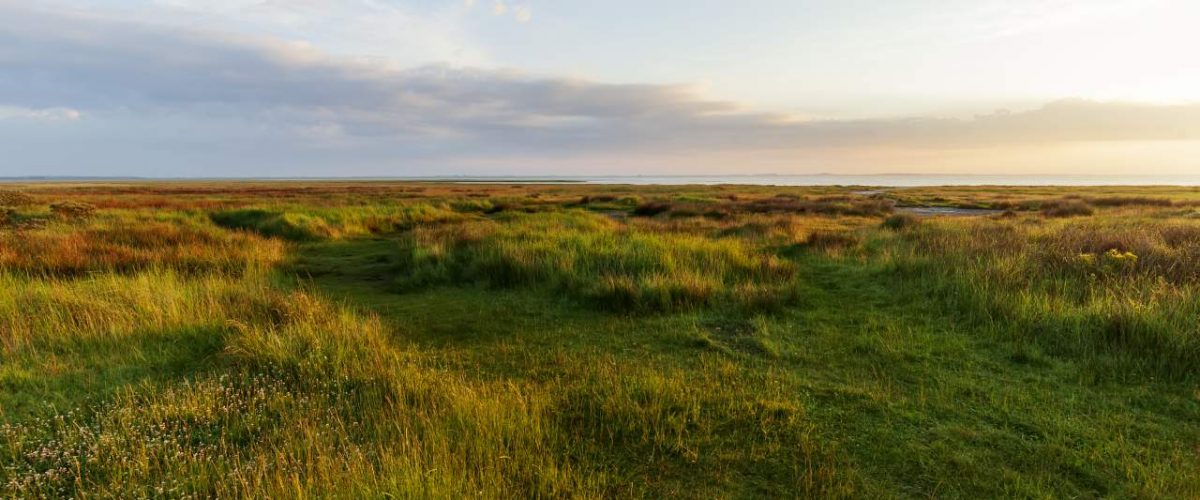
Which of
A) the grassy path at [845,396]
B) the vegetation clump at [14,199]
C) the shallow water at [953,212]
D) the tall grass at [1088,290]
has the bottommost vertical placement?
the grassy path at [845,396]

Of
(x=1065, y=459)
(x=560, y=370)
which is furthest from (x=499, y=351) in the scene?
(x=1065, y=459)

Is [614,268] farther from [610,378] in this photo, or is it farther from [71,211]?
[71,211]

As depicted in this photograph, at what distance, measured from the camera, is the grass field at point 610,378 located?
351cm

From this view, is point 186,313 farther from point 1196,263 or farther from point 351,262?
point 1196,263

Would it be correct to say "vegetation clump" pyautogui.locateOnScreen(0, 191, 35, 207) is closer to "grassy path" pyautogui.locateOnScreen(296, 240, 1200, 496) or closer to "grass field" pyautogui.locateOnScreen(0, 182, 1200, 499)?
"grass field" pyautogui.locateOnScreen(0, 182, 1200, 499)

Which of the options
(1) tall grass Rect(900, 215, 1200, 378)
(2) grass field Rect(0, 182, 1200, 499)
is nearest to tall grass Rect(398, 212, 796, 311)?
(2) grass field Rect(0, 182, 1200, 499)

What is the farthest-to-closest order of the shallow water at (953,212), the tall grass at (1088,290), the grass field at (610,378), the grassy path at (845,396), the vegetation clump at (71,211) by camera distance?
1. the shallow water at (953,212)
2. the vegetation clump at (71,211)
3. the tall grass at (1088,290)
4. the grassy path at (845,396)
5. the grass field at (610,378)

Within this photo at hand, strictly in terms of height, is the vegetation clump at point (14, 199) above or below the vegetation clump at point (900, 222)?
above

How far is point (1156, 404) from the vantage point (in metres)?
4.80

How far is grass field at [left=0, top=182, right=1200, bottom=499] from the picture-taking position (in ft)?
11.5

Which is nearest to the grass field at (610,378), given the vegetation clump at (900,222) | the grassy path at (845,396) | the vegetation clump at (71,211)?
the grassy path at (845,396)

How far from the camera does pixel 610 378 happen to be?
206 inches

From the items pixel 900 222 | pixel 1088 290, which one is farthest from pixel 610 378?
pixel 900 222

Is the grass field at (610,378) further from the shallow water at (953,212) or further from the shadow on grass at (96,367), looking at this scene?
the shallow water at (953,212)
